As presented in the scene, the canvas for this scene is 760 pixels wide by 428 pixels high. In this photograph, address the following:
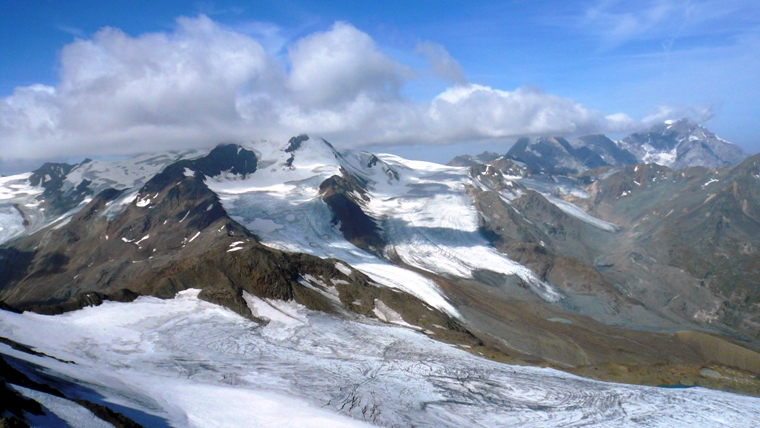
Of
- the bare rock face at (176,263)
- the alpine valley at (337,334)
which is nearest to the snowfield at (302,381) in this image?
the alpine valley at (337,334)

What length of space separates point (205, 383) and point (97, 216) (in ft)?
541

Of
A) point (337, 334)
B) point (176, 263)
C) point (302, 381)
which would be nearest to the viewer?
point (302, 381)

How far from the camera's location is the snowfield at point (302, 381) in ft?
112

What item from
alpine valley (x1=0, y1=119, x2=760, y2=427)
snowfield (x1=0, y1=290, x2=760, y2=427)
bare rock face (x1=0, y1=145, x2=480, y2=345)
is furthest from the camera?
bare rock face (x1=0, y1=145, x2=480, y2=345)

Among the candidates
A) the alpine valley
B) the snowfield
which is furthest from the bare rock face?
the snowfield

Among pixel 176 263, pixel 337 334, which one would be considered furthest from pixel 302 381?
pixel 176 263

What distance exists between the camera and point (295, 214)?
171 meters

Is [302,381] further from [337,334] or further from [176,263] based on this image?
[176,263]

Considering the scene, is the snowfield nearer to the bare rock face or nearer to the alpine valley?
the alpine valley

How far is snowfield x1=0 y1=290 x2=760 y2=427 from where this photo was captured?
112ft

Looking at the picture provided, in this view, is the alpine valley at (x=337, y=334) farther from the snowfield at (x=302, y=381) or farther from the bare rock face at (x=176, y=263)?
the bare rock face at (x=176, y=263)

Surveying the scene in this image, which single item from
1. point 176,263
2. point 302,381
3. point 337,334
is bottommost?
point 337,334

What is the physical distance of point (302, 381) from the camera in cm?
4350

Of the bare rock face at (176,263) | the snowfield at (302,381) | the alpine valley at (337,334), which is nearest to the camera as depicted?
the snowfield at (302,381)
